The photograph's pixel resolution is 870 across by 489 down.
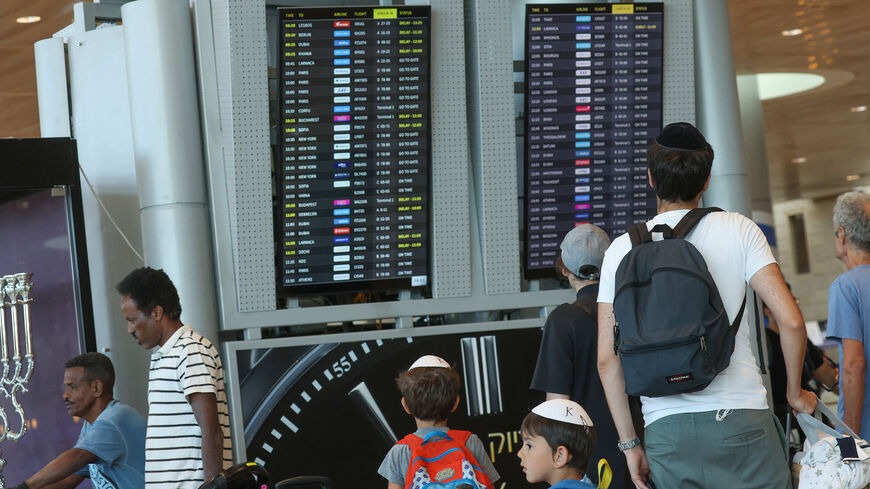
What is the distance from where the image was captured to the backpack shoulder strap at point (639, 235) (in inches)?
110

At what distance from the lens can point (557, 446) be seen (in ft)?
9.48

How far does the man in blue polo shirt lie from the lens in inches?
139

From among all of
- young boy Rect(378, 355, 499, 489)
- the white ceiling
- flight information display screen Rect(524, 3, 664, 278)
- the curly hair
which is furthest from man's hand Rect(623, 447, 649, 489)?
Result: the white ceiling

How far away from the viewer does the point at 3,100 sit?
35.9 feet

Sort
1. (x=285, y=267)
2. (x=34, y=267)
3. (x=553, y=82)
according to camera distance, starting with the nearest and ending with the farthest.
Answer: (x=34, y=267)
(x=285, y=267)
(x=553, y=82)

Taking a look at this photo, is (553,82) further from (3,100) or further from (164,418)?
(3,100)

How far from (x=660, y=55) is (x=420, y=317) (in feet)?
6.00

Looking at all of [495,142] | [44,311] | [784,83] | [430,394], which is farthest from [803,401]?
[784,83]

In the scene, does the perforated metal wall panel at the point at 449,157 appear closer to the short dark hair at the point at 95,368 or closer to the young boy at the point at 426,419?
the young boy at the point at 426,419

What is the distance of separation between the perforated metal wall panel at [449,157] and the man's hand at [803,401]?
240 cm

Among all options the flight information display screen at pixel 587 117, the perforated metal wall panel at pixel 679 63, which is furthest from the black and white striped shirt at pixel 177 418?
the perforated metal wall panel at pixel 679 63

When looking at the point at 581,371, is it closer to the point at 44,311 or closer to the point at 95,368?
the point at 95,368

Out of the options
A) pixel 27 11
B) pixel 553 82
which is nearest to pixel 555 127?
pixel 553 82

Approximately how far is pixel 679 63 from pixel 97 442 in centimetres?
345
